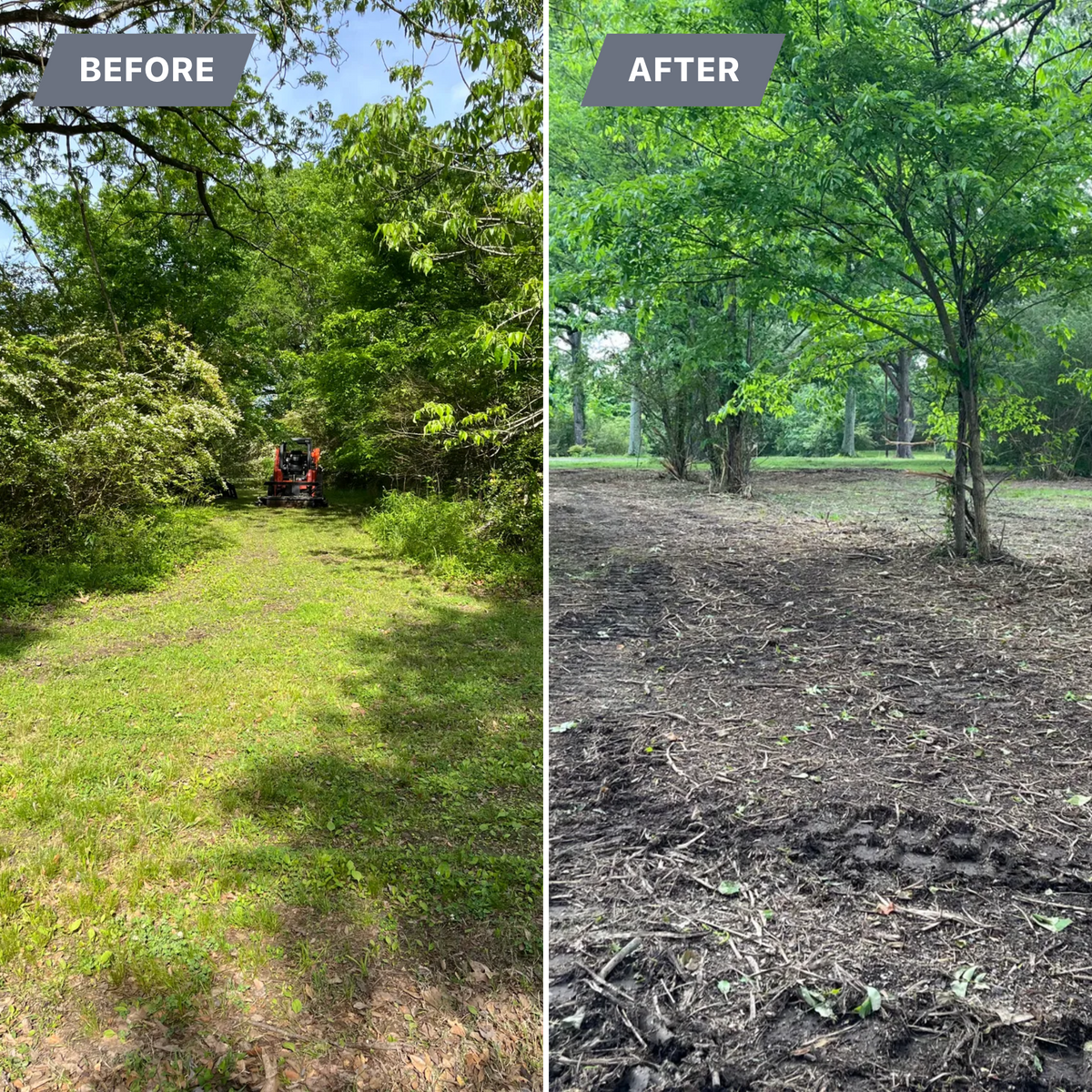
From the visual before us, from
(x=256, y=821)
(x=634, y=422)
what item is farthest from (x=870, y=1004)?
(x=634, y=422)

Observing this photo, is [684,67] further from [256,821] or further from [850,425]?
[850,425]

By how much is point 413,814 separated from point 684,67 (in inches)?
115

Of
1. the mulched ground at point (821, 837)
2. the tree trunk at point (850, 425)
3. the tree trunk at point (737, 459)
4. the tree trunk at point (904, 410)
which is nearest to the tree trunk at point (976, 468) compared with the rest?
the mulched ground at point (821, 837)

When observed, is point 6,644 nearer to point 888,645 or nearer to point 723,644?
point 723,644

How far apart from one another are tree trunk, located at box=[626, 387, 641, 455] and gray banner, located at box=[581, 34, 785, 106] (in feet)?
8.23

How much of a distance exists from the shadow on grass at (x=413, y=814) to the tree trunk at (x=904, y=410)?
355cm

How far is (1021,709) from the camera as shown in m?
2.95

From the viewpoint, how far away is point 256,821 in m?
2.46

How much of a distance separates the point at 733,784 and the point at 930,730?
87 centimetres

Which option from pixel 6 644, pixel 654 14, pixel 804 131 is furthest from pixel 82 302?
pixel 804 131

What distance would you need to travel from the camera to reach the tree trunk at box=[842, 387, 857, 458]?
6300mm

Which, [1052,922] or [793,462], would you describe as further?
[793,462]

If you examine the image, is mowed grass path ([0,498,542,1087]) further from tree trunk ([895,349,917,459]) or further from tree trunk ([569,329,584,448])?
tree trunk ([895,349,917,459])

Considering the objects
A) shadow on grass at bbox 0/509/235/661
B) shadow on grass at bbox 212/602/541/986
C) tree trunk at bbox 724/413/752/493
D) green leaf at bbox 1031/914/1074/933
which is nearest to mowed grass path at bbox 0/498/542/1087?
A: shadow on grass at bbox 212/602/541/986
